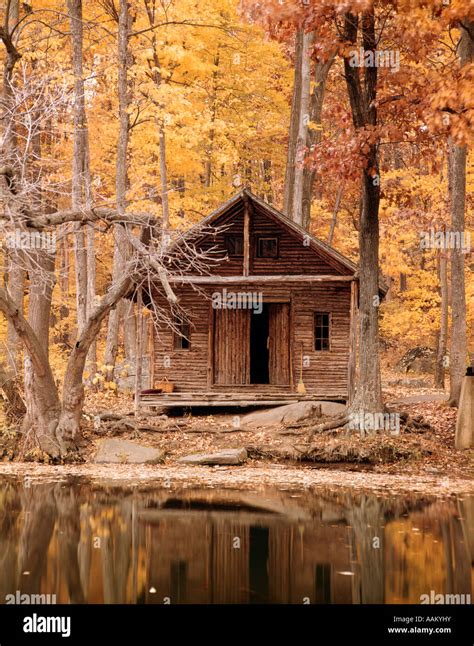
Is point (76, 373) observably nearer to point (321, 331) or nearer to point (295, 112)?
point (321, 331)

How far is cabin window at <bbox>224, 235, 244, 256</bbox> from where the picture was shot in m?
23.4

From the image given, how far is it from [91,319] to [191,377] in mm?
7666

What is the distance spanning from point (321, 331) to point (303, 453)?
746 cm

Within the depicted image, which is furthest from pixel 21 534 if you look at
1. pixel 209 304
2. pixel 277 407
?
pixel 209 304

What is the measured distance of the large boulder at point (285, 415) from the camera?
2016 cm

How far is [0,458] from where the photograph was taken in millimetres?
16672

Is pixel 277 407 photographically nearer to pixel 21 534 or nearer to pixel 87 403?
pixel 87 403

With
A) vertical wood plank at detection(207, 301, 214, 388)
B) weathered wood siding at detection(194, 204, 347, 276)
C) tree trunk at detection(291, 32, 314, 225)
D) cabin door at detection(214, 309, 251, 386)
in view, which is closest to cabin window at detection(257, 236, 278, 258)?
weathered wood siding at detection(194, 204, 347, 276)

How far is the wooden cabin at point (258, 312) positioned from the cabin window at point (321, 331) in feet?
0.10

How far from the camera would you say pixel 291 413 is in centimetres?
2050

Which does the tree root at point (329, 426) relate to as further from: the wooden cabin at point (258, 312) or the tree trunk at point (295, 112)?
the tree trunk at point (295, 112)

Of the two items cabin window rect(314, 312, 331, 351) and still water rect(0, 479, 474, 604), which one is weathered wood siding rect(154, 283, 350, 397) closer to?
cabin window rect(314, 312, 331, 351)

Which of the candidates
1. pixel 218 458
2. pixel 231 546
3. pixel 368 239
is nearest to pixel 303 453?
pixel 218 458
